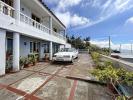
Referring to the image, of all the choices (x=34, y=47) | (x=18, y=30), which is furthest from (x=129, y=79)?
(x=34, y=47)

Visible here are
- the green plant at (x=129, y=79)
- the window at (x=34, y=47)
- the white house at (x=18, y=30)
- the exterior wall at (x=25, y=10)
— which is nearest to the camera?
the green plant at (x=129, y=79)

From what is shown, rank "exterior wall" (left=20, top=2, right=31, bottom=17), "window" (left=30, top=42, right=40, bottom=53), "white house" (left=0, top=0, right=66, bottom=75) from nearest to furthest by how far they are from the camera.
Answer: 1. "white house" (left=0, top=0, right=66, bottom=75)
2. "exterior wall" (left=20, top=2, right=31, bottom=17)
3. "window" (left=30, top=42, right=40, bottom=53)

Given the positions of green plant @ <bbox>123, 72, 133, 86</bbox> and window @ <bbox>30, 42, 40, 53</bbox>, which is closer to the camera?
green plant @ <bbox>123, 72, 133, 86</bbox>

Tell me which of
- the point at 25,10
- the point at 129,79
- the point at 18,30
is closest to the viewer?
the point at 129,79

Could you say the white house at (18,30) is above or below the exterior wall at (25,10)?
below

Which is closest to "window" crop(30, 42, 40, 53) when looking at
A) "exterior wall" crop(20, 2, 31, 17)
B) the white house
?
the white house

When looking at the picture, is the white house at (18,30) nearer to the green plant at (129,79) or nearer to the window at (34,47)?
the window at (34,47)

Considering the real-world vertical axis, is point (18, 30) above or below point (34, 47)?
above

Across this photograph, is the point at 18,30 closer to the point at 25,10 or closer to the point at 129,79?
the point at 25,10

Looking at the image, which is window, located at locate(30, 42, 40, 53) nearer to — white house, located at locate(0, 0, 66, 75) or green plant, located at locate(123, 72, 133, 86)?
white house, located at locate(0, 0, 66, 75)

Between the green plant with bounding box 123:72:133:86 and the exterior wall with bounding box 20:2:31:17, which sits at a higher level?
the exterior wall with bounding box 20:2:31:17

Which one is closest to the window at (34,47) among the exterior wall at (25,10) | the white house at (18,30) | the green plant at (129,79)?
the white house at (18,30)

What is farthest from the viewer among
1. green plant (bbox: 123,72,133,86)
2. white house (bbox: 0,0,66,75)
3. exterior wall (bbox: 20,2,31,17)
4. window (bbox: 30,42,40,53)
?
window (bbox: 30,42,40,53)

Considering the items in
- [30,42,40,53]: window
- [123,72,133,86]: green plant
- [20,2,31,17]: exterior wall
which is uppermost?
[20,2,31,17]: exterior wall
